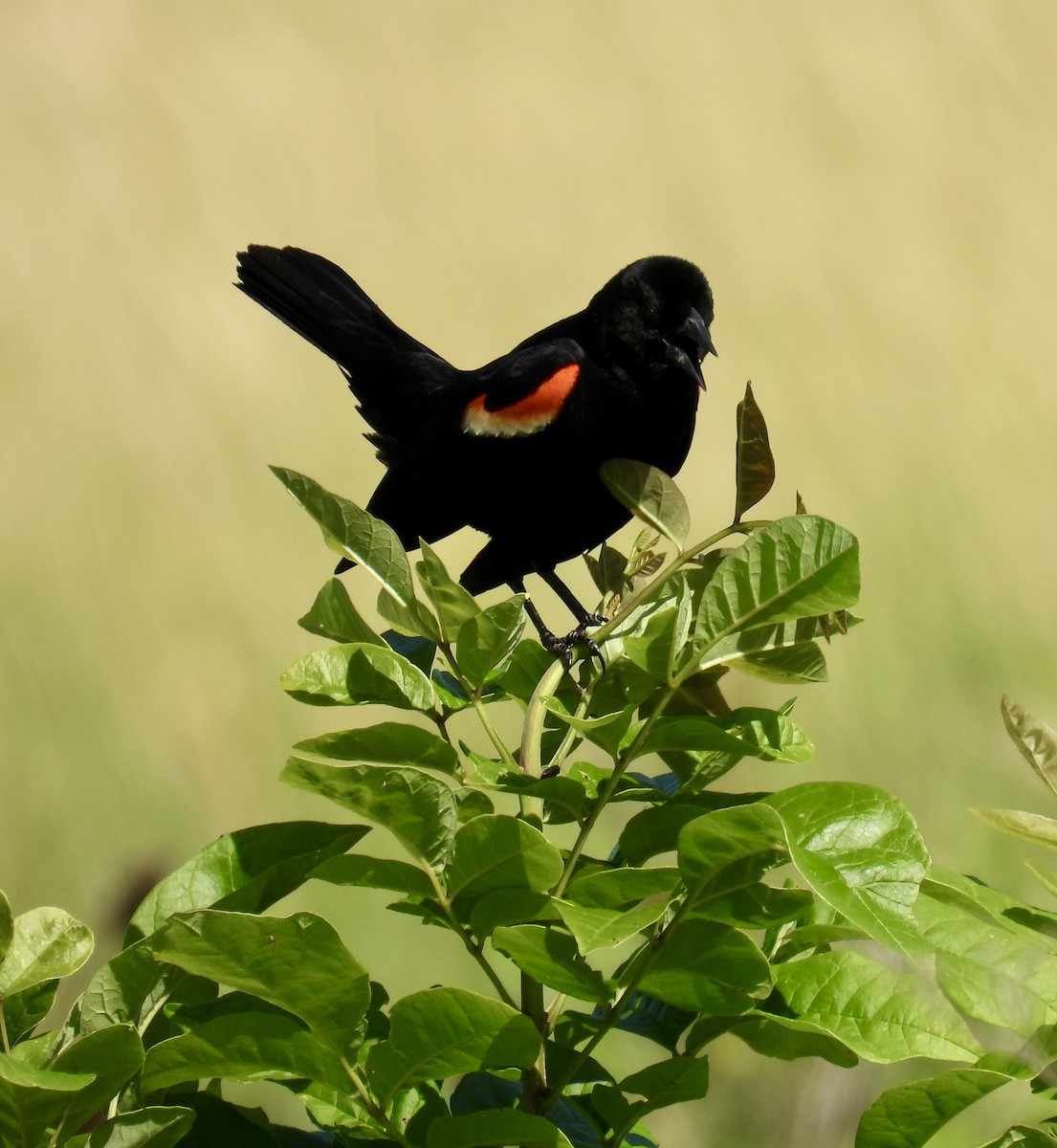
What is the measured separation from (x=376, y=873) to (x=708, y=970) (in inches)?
4.9

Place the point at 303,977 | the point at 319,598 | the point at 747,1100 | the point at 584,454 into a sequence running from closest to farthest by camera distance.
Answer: the point at 303,977
the point at 319,598
the point at 747,1100
the point at 584,454

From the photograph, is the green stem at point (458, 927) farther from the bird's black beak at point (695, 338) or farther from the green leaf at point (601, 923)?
the bird's black beak at point (695, 338)

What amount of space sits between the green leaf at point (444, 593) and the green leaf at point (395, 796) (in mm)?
96

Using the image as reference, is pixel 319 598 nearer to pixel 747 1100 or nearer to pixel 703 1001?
pixel 703 1001

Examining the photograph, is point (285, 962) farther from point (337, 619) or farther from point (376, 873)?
point (337, 619)

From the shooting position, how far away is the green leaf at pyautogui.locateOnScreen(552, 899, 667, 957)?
0.38 m

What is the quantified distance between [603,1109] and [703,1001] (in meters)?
0.07

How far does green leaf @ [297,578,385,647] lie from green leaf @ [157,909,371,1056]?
0.52 ft

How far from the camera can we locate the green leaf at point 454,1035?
40cm

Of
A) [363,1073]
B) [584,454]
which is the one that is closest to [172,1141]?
[363,1073]

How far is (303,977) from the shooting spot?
1.28 feet

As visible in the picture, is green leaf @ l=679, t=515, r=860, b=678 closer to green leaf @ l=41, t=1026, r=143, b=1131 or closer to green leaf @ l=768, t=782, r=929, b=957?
green leaf @ l=768, t=782, r=929, b=957

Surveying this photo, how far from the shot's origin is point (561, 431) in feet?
4.42

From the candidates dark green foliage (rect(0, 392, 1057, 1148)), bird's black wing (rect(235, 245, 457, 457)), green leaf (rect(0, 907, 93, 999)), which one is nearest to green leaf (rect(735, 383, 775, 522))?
dark green foliage (rect(0, 392, 1057, 1148))
